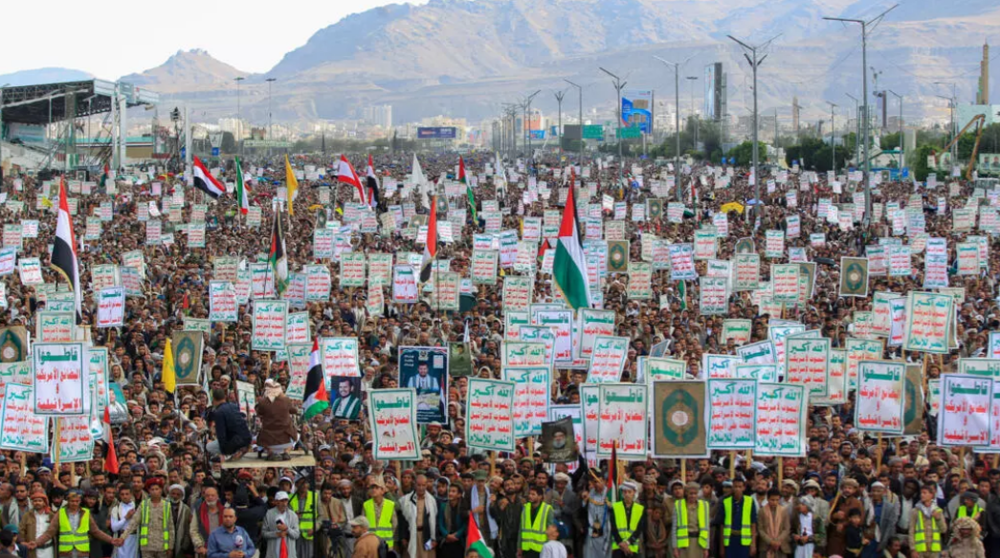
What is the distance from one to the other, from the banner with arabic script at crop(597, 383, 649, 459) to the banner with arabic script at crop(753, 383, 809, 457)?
0.93 meters

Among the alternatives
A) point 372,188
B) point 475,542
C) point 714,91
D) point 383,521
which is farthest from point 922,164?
point 714,91

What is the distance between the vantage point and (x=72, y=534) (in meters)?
10.7

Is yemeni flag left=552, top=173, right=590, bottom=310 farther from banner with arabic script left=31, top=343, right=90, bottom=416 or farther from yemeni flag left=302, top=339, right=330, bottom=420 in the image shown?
banner with arabic script left=31, top=343, right=90, bottom=416

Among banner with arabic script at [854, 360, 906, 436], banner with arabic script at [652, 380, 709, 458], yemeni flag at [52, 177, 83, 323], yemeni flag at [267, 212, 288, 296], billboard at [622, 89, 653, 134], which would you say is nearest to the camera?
banner with arabic script at [652, 380, 709, 458]

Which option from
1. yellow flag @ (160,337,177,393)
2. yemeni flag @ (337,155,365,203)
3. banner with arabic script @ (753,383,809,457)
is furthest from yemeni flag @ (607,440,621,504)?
yemeni flag @ (337,155,365,203)

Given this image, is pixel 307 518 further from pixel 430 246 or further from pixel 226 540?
pixel 430 246

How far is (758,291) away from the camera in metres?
22.1

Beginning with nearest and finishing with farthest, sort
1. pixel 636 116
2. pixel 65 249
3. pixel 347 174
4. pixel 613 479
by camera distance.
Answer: pixel 613 479
pixel 65 249
pixel 347 174
pixel 636 116

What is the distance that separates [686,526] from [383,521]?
81.4 inches

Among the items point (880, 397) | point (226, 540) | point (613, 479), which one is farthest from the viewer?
point (880, 397)

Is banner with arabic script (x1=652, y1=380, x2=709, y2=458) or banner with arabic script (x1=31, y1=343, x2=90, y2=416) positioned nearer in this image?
banner with arabic script (x1=652, y1=380, x2=709, y2=458)

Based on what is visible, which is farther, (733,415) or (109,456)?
(109,456)

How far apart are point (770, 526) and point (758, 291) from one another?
38.0ft

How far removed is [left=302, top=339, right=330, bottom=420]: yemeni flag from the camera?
45.1 ft
